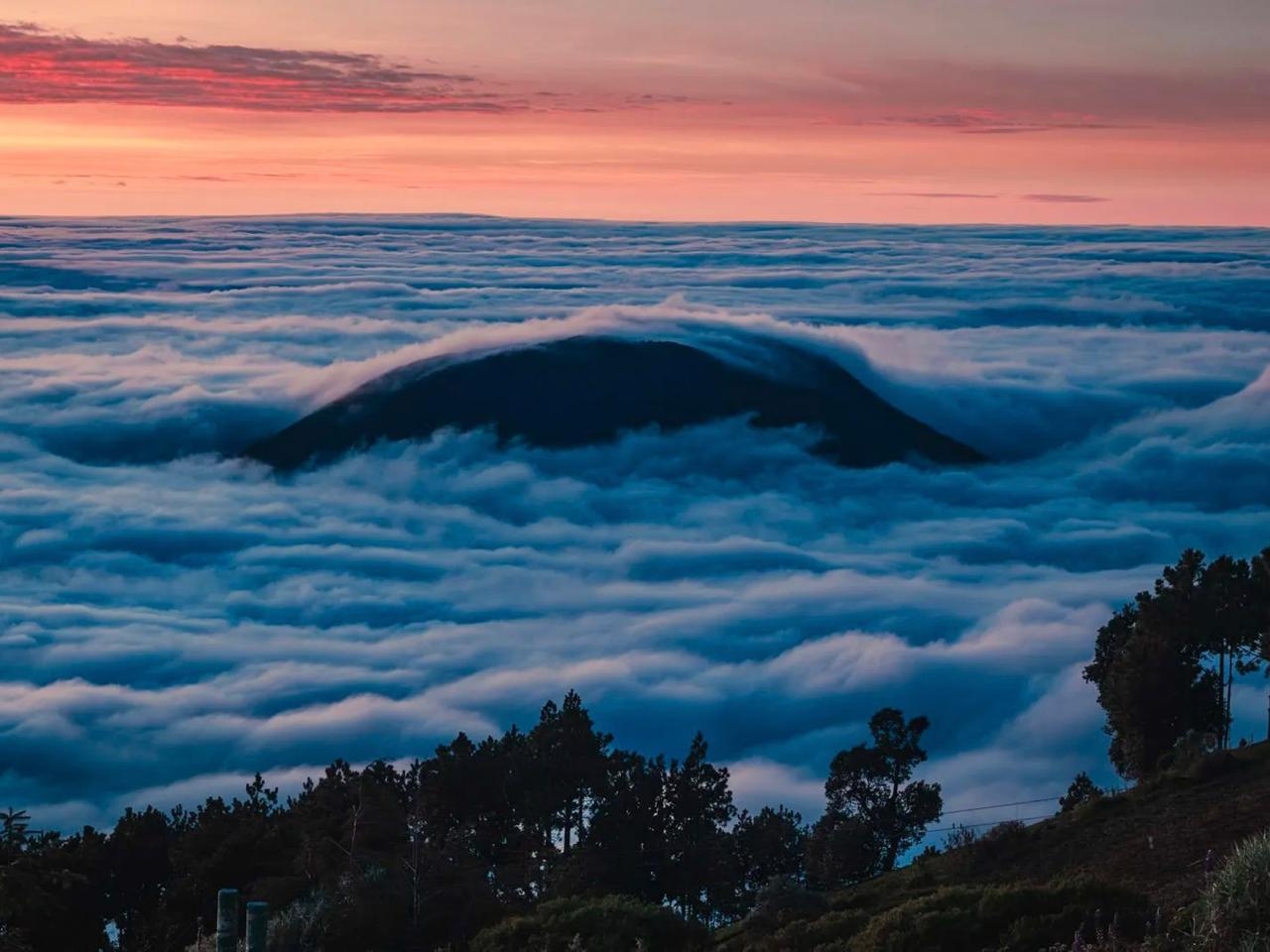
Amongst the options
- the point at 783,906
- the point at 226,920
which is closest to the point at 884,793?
the point at 783,906

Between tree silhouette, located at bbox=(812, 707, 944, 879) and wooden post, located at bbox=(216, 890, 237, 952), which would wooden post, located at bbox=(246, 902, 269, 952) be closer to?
wooden post, located at bbox=(216, 890, 237, 952)

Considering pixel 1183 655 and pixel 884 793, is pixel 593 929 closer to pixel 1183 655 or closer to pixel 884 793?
pixel 884 793

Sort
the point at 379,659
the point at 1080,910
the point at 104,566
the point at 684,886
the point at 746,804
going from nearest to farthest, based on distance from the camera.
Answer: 1. the point at 1080,910
2. the point at 684,886
3. the point at 746,804
4. the point at 379,659
5. the point at 104,566

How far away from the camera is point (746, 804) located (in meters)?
102

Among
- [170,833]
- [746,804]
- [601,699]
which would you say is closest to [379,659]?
[601,699]

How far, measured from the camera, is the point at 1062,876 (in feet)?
73.0

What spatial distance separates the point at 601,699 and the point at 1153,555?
8635 cm

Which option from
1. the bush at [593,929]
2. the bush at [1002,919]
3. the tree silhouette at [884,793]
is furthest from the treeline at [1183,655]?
the bush at [1002,919]

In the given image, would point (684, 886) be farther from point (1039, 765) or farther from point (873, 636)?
point (873, 636)

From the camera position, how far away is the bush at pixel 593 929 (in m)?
22.5

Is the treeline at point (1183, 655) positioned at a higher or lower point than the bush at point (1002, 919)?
higher

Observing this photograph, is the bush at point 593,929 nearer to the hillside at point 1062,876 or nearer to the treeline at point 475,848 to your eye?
the treeline at point 475,848

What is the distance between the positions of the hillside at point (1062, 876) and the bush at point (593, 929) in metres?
0.77

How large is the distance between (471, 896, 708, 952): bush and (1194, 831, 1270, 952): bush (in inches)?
385
